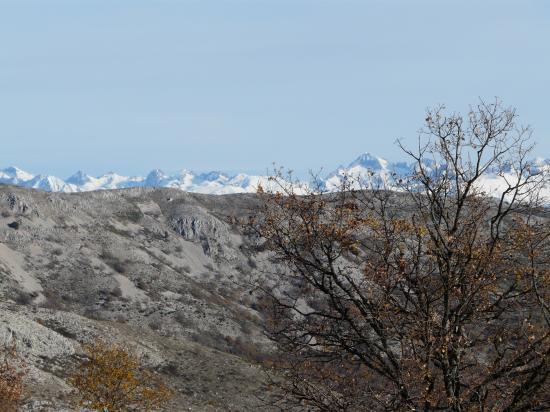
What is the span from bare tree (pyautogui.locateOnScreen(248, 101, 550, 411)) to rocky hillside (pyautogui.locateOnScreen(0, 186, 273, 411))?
308cm

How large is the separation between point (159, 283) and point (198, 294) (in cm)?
764

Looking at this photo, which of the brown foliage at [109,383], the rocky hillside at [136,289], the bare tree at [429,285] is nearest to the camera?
the bare tree at [429,285]

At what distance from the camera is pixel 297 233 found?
1741 centimetres

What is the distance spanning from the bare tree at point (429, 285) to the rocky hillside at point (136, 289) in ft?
10.1

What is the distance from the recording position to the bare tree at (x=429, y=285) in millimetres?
15508

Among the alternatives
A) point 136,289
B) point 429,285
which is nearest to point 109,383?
point 429,285

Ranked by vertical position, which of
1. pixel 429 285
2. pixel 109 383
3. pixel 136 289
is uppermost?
pixel 429 285

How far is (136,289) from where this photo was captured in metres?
110

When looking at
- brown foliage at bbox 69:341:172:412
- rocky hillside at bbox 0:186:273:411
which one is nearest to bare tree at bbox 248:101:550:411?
rocky hillside at bbox 0:186:273:411

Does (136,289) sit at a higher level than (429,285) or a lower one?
lower

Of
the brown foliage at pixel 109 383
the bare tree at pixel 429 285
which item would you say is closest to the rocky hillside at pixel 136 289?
the bare tree at pixel 429 285

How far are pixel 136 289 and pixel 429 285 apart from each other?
9754cm

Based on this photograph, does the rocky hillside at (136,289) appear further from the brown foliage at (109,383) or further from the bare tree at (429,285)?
the brown foliage at (109,383)

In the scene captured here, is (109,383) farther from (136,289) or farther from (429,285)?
(136,289)
